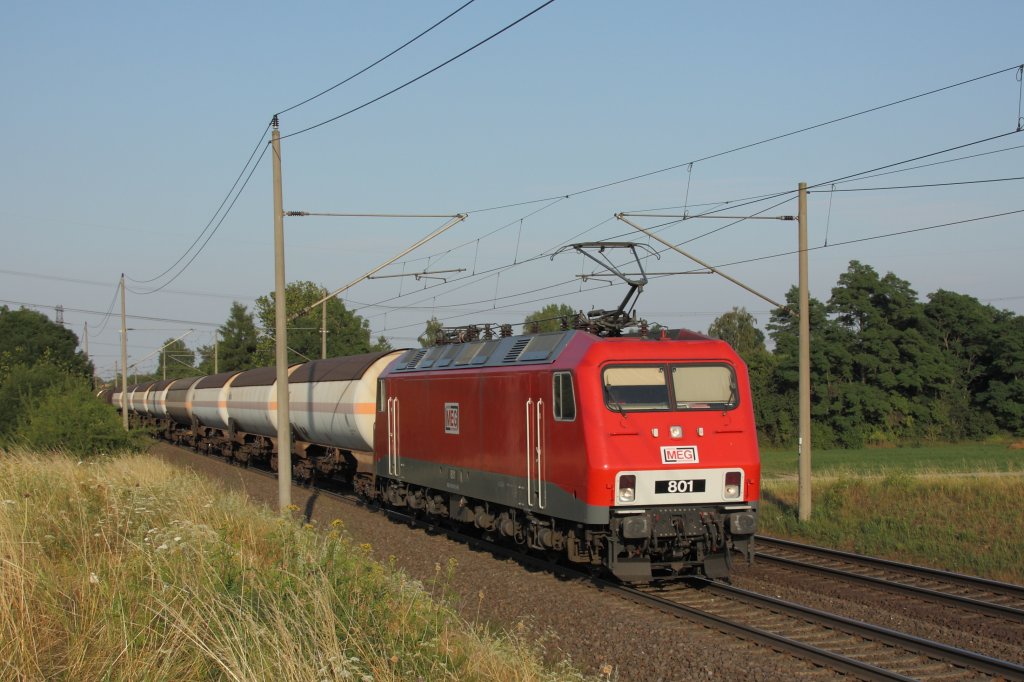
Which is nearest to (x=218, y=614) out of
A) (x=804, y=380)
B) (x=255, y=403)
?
(x=804, y=380)

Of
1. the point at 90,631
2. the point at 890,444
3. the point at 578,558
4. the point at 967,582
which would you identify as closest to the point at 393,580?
the point at 90,631

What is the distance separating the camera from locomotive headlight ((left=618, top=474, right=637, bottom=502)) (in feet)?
40.2

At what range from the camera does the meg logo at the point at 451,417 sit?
1681 centimetres

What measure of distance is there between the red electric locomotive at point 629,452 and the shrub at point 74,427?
17.5m

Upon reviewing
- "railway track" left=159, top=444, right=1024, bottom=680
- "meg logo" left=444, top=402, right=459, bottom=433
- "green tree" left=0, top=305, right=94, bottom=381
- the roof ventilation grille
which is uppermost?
"green tree" left=0, top=305, right=94, bottom=381

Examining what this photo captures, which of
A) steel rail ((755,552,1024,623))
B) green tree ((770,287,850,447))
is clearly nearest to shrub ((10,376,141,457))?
steel rail ((755,552,1024,623))

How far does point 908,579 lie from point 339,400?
13657 millimetres

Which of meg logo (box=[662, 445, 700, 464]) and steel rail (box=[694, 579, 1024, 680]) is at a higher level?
meg logo (box=[662, 445, 700, 464])

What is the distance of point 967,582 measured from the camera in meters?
13.2

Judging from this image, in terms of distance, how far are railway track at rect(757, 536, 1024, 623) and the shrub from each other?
790 inches

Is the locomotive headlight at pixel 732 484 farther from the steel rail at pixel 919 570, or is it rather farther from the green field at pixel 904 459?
the green field at pixel 904 459

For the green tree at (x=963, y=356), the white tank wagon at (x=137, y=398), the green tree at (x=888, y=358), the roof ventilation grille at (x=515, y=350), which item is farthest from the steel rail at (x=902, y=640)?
the white tank wagon at (x=137, y=398)

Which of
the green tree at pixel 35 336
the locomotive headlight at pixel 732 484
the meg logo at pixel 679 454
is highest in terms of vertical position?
the green tree at pixel 35 336

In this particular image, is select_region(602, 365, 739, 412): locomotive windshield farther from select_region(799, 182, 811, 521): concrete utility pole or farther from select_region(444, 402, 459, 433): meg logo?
select_region(799, 182, 811, 521): concrete utility pole
